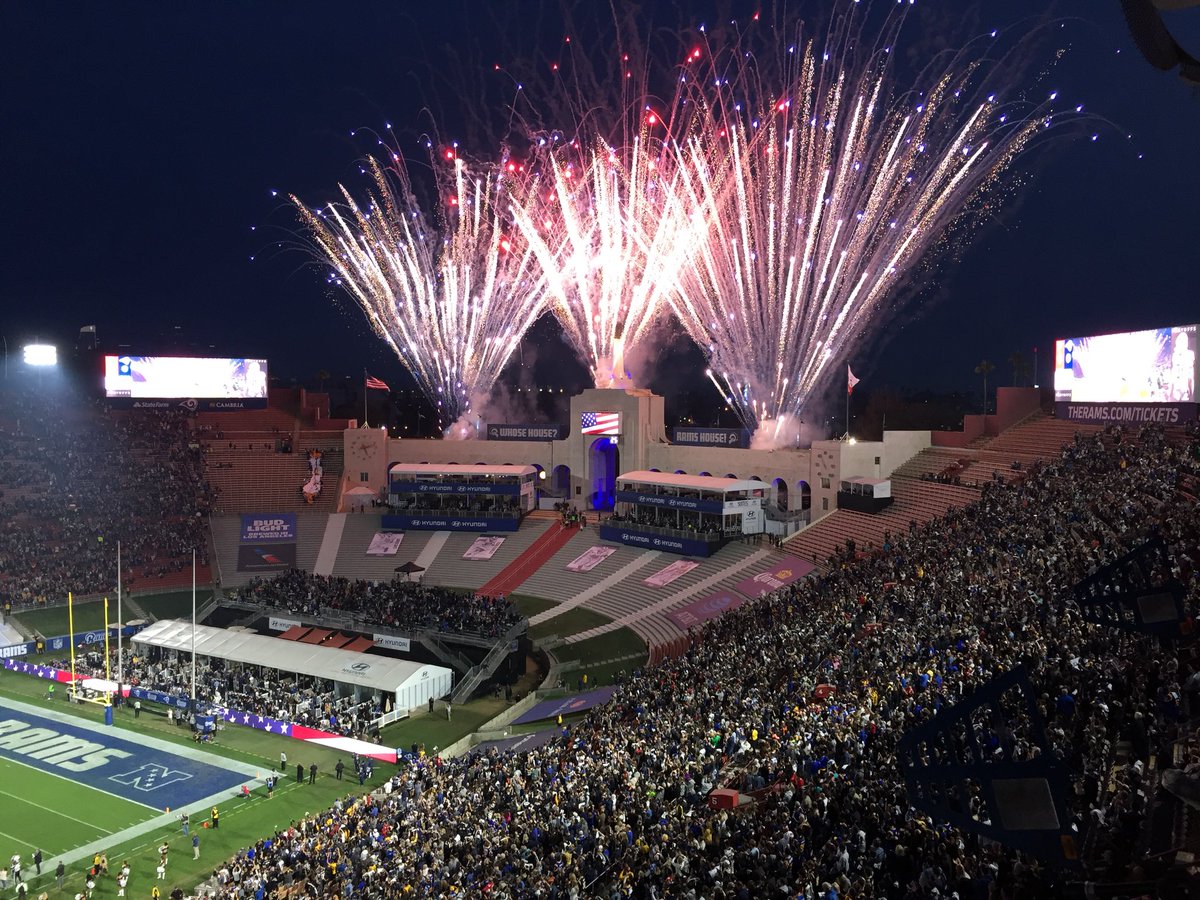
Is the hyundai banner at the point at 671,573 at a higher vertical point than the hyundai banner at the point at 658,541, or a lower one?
lower

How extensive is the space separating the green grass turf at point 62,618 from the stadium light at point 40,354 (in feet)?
91.9

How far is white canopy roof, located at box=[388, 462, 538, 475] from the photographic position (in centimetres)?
5381

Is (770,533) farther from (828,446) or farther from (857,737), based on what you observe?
(857,737)

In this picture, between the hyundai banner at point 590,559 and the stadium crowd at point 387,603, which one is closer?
the stadium crowd at point 387,603

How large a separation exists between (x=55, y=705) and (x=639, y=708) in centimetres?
2316

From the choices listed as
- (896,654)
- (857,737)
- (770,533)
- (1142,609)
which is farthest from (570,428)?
(1142,609)

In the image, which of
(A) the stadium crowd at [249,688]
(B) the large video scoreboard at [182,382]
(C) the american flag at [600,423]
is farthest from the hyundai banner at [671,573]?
(B) the large video scoreboard at [182,382]

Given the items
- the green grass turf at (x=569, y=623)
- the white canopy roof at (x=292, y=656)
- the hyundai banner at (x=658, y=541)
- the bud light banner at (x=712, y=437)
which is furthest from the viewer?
the bud light banner at (x=712, y=437)

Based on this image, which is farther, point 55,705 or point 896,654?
point 55,705

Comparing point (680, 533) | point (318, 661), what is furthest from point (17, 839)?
point (680, 533)

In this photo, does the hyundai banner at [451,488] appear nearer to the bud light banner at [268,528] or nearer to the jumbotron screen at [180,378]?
the bud light banner at [268,528]

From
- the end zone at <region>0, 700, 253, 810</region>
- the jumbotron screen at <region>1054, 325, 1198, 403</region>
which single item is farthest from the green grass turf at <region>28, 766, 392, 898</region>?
the jumbotron screen at <region>1054, 325, 1198, 403</region>

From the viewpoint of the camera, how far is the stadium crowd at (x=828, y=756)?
470 inches

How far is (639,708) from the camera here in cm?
2417
